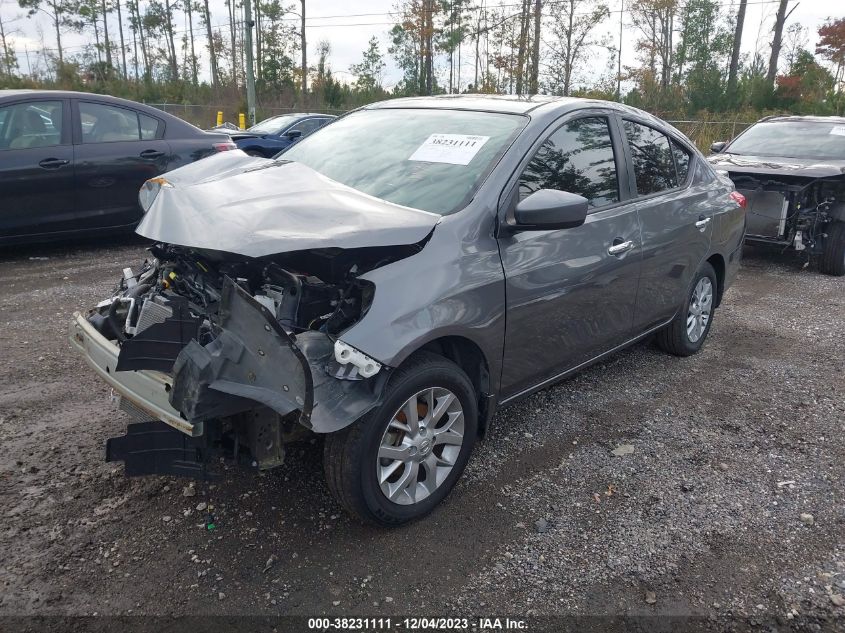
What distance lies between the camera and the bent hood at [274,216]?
2.54 metres

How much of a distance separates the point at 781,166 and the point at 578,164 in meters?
5.32

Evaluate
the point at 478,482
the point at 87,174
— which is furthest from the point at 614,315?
the point at 87,174

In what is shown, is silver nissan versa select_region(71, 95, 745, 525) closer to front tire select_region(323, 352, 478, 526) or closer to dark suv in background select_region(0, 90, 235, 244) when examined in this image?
front tire select_region(323, 352, 478, 526)

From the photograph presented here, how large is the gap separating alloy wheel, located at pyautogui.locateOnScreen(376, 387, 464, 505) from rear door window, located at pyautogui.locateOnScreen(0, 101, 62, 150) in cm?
566

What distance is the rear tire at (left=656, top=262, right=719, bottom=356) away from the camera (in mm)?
4806

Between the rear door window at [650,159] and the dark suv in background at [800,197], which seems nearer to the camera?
the rear door window at [650,159]

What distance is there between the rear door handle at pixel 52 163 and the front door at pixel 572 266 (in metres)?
5.28

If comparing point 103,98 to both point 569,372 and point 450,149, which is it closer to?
point 450,149

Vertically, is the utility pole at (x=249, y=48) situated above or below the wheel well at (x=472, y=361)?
above

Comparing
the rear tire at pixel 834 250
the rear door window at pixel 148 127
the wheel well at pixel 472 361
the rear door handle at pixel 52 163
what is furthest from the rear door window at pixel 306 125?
the wheel well at pixel 472 361

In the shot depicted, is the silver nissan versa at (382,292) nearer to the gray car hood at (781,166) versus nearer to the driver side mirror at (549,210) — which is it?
the driver side mirror at (549,210)

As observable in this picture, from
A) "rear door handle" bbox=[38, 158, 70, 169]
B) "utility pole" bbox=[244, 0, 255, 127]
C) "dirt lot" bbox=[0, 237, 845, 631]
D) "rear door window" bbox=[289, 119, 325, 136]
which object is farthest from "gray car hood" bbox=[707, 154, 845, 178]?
"utility pole" bbox=[244, 0, 255, 127]

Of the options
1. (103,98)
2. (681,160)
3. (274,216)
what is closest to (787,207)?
(681,160)

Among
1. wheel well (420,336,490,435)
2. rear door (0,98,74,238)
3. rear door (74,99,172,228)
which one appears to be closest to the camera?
wheel well (420,336,490,435)
